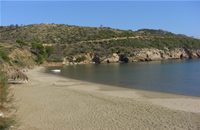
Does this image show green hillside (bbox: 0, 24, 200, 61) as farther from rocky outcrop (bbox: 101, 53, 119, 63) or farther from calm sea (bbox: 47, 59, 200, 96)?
calm sea (bbox: 47, 59, 200, 96)

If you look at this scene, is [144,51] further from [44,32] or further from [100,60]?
[44,32]

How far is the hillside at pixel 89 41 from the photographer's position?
219 feet

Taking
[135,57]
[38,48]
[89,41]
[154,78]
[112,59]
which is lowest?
[154,78]

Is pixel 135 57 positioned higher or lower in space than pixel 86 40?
lower

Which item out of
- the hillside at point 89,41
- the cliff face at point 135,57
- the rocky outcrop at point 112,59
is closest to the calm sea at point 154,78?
the cliff face at point 135,57

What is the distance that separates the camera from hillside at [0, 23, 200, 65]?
66.7 m

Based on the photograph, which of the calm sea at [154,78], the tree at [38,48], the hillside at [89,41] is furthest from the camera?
the hillside at [89,41]

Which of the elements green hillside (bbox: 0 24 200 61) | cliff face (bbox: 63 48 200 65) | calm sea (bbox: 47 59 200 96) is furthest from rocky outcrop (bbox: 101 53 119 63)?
calm sea (bbox: 47 59 200 96)

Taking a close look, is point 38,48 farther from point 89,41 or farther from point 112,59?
point 112,59

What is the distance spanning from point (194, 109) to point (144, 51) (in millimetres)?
60727

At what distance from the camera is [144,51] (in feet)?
222

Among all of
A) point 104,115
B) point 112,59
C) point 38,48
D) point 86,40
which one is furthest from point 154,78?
point 86,40

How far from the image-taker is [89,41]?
242ft

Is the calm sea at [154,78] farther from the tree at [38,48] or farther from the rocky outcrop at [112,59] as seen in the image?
the rocky outcrop at [112,59]
